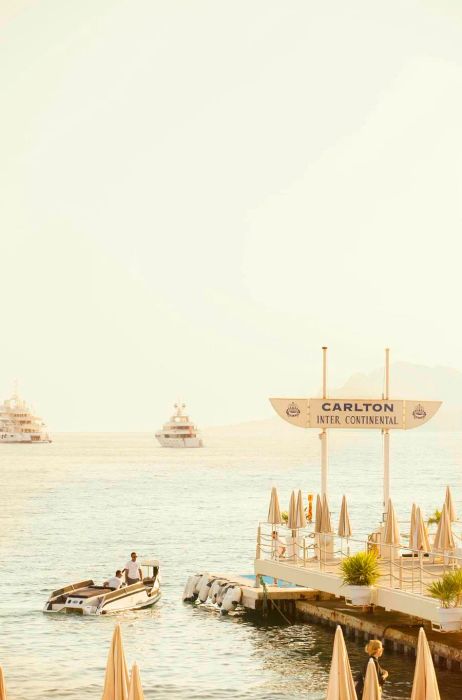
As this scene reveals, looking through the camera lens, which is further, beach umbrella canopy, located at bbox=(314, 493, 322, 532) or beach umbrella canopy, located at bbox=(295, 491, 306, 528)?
beach umbrella canopy, located at bbox=(295, 491, 306, 528)

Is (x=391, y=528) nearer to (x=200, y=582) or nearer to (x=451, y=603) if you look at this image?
(x=451, y=603)

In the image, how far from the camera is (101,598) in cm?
3766

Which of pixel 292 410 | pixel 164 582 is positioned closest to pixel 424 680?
pixel 292 410

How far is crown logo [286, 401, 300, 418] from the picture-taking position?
34875 millimetres

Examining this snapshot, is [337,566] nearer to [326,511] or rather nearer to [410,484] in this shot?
[326,511]

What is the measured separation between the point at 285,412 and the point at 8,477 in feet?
437

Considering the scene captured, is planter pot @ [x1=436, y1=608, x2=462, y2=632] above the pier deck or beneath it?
above

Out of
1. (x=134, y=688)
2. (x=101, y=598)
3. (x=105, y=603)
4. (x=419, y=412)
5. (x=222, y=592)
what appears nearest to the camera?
(x=134, y=688)

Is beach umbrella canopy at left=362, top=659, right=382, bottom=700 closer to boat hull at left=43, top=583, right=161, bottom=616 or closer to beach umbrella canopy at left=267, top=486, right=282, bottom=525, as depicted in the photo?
beach umbrella canopy at left=267, top=486, right=282, bottom=525

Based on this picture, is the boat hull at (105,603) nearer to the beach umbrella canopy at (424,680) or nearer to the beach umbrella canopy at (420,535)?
the beach umbrella canopy at (420,535)

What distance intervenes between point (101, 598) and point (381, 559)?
34.5 ft

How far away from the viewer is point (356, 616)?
99.6 ft

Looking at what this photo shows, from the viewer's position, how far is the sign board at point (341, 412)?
34.9m

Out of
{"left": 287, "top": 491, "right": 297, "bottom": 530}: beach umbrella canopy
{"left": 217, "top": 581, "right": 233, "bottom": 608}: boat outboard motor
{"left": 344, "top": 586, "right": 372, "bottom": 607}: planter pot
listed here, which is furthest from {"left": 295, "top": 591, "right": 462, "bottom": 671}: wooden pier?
{"left": 217, "top": 581, "right": 233, "bottom": 608}: boat outboard motor
